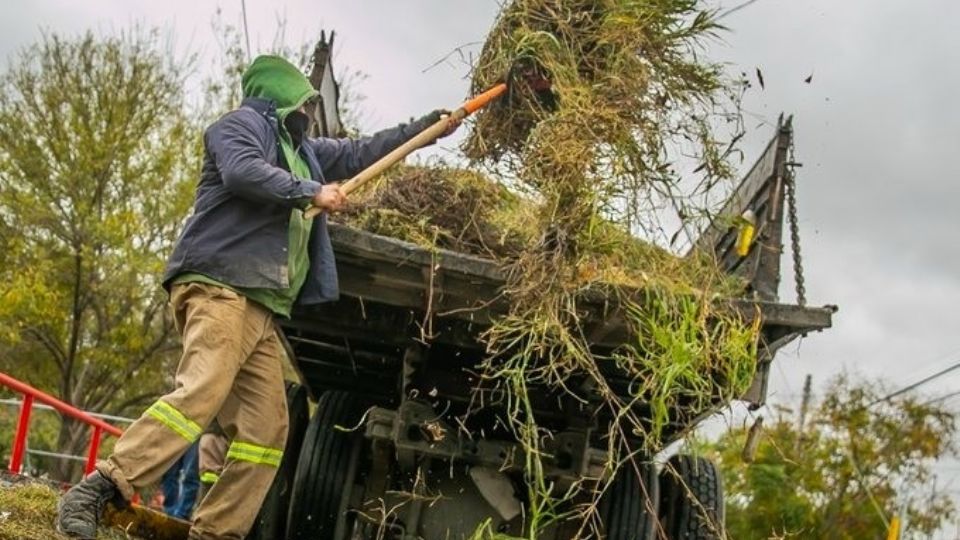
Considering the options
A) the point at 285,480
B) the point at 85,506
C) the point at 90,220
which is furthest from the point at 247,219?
the point at 90,220

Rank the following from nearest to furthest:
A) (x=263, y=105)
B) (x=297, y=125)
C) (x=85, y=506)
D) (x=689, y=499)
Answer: (x=85, y=506) < (x=263, y=105) < (x=297, y=125) < (x=689, y=499)

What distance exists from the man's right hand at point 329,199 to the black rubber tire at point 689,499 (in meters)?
1.90

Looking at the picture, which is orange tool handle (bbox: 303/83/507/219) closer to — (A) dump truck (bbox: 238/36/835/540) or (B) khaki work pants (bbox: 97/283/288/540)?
(A) dump truck (bbox: 238/36/835/540)

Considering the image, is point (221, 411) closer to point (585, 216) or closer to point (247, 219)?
point (247, 219)

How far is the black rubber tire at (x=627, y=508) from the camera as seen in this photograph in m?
5.14

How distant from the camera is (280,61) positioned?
480cm

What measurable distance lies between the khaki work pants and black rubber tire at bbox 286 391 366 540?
603 millimetres

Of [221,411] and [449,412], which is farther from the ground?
[449,412]

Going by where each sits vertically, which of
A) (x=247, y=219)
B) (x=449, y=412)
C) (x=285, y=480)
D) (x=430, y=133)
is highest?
(x=430, y=133)

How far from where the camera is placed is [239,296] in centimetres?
440

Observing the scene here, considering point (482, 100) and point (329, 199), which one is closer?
point (329, 199)

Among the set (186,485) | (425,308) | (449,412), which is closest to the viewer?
(425,308)

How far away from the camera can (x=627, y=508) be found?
5.15m

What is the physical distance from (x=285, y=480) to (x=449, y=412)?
935mm
